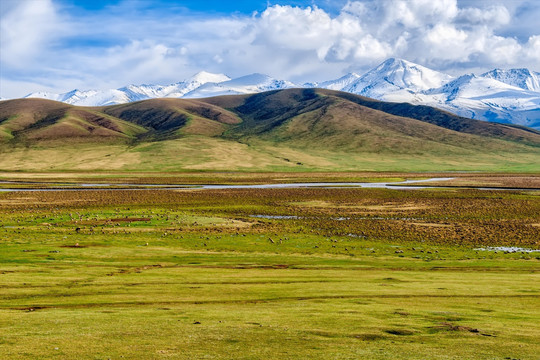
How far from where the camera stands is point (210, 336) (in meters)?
17.0

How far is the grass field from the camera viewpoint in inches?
642

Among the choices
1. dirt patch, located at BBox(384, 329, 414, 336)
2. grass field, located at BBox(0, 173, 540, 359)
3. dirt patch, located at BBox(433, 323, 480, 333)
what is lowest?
grass field, located at BBox(0, 173, 540, 359)

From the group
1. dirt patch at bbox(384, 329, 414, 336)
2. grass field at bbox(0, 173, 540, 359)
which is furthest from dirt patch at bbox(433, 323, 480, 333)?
dirt patch at bbox(384, 329, 414, 336)

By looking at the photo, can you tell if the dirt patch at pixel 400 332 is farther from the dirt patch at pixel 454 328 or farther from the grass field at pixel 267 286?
the dirt patch at pixel 454 328

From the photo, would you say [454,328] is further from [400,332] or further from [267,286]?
[267,286]

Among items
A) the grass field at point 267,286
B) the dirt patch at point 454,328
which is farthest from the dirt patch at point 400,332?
the dirt patch at point 454,328

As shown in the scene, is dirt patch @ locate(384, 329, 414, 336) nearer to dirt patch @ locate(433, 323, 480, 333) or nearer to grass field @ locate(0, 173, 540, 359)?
grass field @ locate(0, 173, 540, 359)

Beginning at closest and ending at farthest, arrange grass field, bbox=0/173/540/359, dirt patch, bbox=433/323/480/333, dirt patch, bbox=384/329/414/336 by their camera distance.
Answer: grass field, bbox=0/173/540/359
dirt patch, bbox=384/329/414/336
dirt patch, bbox=433/323/480/333

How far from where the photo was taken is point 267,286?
90.6 ft

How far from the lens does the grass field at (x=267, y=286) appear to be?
16.3m

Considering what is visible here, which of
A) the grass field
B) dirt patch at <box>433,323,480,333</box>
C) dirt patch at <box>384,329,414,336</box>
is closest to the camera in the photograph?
the grass field

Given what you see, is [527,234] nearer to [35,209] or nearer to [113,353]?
[113,353]

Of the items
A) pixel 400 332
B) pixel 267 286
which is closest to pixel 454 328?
pixel 400 332

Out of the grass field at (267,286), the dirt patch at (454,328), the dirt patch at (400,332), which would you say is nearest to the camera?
the grass field at (267,286)
